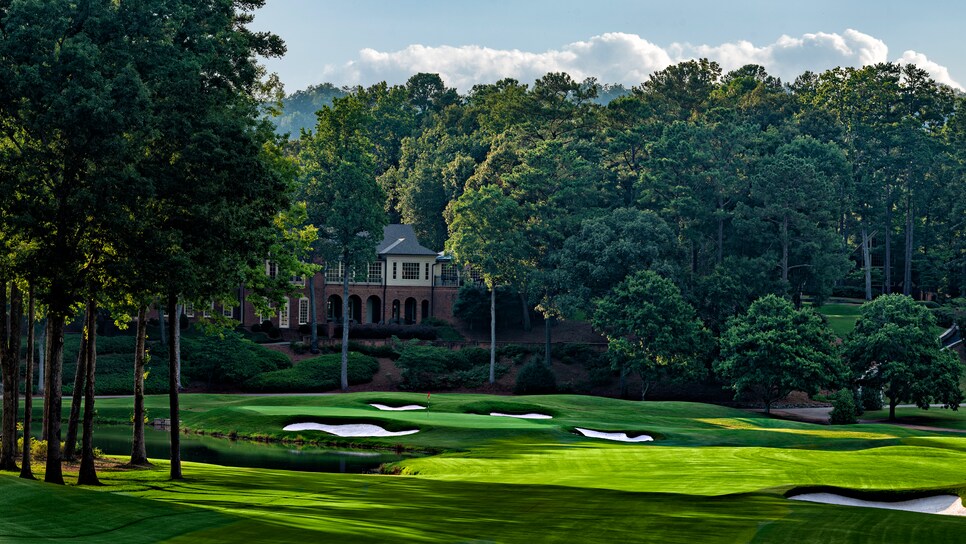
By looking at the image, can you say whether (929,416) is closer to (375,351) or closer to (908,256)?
(908,256)

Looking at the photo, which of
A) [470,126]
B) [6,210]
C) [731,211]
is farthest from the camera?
[470,126]

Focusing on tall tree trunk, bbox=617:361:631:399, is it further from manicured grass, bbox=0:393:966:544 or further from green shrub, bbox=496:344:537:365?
manicured grass, bbox=0:393:966:544

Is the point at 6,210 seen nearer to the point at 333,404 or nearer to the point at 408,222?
the point at 333,404

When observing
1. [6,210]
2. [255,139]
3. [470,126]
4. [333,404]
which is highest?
[470,126]

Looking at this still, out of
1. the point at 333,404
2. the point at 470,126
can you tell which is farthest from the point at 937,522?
the point at 470,126

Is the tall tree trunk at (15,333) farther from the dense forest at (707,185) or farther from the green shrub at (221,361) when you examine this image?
the dense forest at (707,185)

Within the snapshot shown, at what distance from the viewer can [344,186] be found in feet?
245

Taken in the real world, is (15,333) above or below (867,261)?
below

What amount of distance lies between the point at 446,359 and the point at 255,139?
4986 centimetres

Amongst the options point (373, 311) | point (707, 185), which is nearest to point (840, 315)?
point (707, 185)

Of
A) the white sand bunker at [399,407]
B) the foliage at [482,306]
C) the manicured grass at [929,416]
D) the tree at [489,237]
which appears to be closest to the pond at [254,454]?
the white sand bunker at [399,407]

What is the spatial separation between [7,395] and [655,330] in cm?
4798

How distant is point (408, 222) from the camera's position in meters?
111

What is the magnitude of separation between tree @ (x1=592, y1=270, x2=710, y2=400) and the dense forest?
12.7ft
